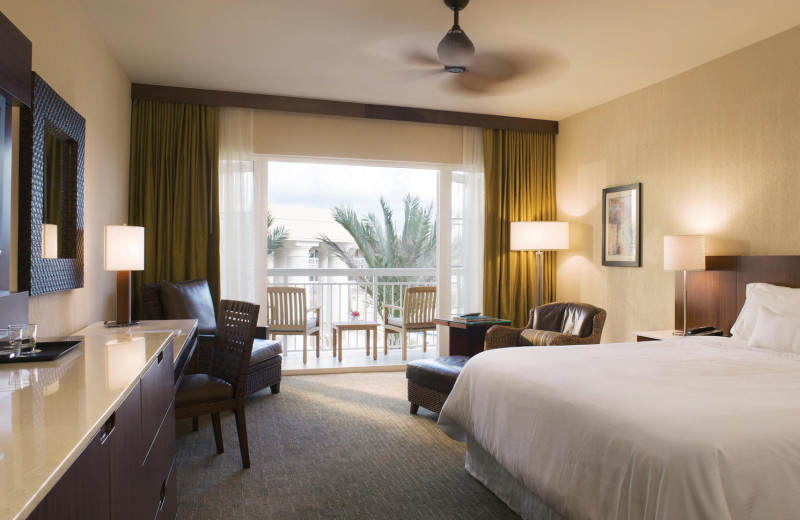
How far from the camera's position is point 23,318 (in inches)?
88.2

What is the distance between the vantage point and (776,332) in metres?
3.03

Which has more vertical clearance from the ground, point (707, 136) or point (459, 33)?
point (459, 33)

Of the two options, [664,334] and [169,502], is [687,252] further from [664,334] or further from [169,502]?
[169,502]

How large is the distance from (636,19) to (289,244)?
6.13m

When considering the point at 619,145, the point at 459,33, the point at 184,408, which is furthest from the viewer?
the point at 619,145

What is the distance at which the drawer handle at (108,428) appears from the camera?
124cm

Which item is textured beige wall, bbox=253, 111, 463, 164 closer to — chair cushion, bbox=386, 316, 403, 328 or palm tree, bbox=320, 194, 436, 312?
chair cushion, bbox=386, 316, 403, 328

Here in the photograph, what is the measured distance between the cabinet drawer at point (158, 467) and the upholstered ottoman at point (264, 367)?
1870 mm

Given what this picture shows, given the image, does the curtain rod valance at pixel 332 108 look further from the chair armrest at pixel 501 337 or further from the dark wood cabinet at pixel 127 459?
the dark wood cabinet at pixel 127 459

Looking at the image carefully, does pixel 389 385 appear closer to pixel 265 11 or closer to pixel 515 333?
pixel 515 333

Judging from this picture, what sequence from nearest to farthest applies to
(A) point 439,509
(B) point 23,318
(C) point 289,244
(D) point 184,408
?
1. (B) point 23,318
2. (A) point 439,509
3. (D) point 184,408
4. (C) point 289,244

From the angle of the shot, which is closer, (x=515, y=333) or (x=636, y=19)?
(x=636, y=19)

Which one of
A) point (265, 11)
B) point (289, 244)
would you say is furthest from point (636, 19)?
point (289, 244)

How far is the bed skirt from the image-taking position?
7.98 ft
